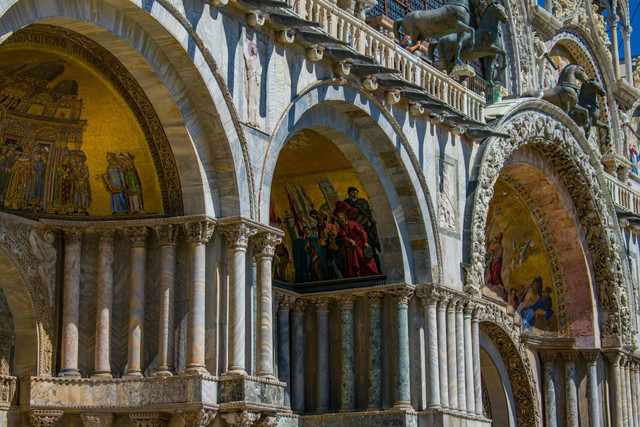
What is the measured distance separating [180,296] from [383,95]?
5.70m

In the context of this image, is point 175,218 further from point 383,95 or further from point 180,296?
point 383,95

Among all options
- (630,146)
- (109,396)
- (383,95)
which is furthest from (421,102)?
(630,146)

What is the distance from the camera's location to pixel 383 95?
20094 mm

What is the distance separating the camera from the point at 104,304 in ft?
53.0

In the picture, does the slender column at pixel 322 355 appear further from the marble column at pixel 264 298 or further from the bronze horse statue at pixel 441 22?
the bronze horse statue at pixel 441 22

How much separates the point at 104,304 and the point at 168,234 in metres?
1.23

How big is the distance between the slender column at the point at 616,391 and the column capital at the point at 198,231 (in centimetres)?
1417

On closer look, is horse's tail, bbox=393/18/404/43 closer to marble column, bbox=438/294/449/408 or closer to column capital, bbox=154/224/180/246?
marble column, bbox=438/294/449/408

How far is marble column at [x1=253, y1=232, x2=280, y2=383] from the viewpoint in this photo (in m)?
16.5

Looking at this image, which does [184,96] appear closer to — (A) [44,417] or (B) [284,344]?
(A) [44,417]

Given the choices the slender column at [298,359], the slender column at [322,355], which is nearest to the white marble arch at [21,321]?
the slender column at [298,359]

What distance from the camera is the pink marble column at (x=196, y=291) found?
1578 cm

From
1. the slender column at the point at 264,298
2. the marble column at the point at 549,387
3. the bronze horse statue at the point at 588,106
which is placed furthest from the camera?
the bronze horse statue at the point at 588,106

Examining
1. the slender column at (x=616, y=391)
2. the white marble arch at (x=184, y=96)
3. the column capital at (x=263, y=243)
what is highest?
the white marble arch at (x=184, y=96)
